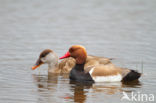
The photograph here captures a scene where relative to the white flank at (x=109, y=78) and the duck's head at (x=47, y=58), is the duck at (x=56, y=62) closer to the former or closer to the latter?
the duck's head at (x=47, y=58)

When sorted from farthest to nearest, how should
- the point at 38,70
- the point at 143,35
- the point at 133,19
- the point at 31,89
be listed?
the point at 133,19, the point at 143,35, the point at 38,70, the point at 31,89

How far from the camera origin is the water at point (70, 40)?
10195 mm

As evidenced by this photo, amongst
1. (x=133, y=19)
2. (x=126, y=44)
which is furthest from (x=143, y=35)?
(x=133, y=19)

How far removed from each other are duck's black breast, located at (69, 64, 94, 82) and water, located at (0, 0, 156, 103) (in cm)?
28

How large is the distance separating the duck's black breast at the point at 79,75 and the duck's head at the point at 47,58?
1.28 metres

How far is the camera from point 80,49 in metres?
11.7

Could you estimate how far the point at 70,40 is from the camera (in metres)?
16.2

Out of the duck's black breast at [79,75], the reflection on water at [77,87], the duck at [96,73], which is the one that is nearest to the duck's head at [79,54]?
the duck at [96,73]

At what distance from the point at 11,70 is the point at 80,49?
6.97ft

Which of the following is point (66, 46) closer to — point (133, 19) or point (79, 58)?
point (79, 58)

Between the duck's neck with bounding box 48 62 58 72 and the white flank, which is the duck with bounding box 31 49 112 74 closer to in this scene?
the duck's neck with bounding box 48 62 58 72

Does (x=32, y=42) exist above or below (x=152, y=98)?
above

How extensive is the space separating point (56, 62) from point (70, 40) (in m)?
3.33

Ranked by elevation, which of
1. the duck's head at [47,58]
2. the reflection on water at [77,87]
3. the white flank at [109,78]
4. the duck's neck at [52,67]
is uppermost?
the duck's head at [47,58]
